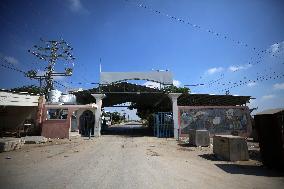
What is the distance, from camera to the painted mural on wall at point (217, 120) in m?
22.5

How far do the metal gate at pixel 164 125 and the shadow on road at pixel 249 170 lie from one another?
46.4ft

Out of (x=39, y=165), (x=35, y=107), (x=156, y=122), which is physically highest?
(x=35, y=107)

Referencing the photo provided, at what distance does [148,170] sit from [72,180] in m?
2.84

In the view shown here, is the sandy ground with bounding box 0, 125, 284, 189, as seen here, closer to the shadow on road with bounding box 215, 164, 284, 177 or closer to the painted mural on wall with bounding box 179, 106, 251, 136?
the shadow on road with bounding box 215, 164, 284, 177

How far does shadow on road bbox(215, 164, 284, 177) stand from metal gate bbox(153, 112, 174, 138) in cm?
1413

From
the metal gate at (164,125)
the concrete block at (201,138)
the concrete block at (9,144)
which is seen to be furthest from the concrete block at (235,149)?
the metal gate at (164,125)

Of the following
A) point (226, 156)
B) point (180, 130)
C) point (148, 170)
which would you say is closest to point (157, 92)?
point (180, 130)

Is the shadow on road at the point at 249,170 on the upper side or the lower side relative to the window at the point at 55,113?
lower

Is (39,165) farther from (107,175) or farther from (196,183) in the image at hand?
(196,183)

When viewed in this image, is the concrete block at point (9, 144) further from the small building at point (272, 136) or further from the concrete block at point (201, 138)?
the small building at point (272, 136)

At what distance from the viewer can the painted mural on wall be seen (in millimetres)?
22516

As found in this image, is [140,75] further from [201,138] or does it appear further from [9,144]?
[9,144]

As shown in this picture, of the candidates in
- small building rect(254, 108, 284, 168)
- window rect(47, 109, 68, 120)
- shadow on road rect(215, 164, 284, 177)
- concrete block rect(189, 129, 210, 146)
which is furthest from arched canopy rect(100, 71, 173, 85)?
shadow on road rect(215, 164, 284, 177)

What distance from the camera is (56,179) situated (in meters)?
6.97
